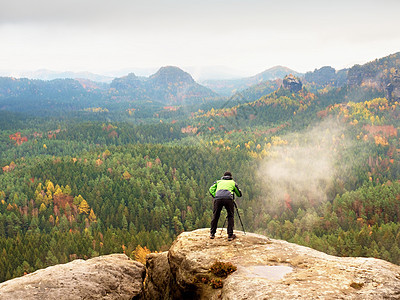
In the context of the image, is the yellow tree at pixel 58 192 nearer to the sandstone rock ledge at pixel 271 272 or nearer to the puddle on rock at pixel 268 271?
the sandstone rock ledge at pixel 271 272

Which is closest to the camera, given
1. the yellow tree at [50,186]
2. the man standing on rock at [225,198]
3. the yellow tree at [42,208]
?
the man standing on rock at [225,198]

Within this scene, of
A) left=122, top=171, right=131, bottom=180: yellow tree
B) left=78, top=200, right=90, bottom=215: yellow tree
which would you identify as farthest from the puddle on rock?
left=122, top=171, right=131, bottom=180: yellow tree

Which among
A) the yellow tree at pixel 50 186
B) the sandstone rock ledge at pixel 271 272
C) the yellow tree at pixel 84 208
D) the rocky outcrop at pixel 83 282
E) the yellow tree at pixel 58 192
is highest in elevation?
the sandstone rock ledge at pixel 271 272

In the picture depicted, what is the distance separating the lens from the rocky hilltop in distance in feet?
59.4

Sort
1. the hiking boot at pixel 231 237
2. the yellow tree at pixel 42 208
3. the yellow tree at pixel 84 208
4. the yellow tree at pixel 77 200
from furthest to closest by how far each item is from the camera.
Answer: the yellow tree at pixel 77 200
the yellow tree at pixel 84 208
the yellow tree at pixel 42 208
the hiking boot at pixel 231 237

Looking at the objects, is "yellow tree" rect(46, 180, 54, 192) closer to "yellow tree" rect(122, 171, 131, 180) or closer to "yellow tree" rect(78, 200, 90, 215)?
"yellow tree" rect(78, 200, 90, 215)

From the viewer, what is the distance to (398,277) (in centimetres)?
1933

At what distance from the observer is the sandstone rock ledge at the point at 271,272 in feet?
58.0

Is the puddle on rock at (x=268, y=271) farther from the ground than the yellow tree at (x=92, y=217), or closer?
farther from the ground

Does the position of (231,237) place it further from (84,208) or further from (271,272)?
(84,208)

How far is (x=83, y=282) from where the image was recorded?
27.1m

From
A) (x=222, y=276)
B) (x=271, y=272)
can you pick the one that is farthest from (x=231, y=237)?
(x=271, y=272)

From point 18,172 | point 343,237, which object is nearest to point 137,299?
point 343,237

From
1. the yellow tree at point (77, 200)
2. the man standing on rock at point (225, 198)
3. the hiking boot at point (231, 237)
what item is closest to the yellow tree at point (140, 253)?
the hiking boot at point (231, 237)
